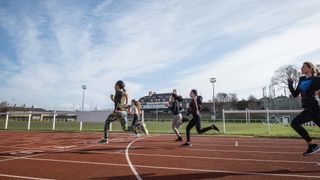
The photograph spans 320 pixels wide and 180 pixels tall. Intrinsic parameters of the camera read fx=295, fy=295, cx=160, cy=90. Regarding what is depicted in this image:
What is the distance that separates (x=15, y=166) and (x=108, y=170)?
92.6 inches

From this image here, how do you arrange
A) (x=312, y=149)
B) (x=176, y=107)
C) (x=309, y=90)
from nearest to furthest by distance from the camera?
(x=309, y=90) → (x=312, y=149) → (x=176, y=107)

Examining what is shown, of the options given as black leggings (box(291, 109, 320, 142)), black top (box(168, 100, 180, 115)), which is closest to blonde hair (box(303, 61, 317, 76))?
black leggings (box(291, 109, 320, 142))

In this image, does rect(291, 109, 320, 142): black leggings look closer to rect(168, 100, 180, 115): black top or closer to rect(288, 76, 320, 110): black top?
rect(288, 76, 320, 110): black top

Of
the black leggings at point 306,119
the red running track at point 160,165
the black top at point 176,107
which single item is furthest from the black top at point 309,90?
the black top at point 176,107

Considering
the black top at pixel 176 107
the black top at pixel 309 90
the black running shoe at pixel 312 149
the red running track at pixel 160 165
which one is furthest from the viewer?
the black top at pixel 176 107

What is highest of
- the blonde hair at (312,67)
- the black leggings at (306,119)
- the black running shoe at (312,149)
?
the blonde hair at (312,67)

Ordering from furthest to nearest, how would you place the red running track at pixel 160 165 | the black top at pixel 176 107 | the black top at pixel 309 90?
the black top at pixel 176 107 → the black top at pixel 309 90 → the red running track at pixel 160 165

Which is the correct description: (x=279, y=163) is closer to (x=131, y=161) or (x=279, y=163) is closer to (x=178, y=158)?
(x=178, y=158)

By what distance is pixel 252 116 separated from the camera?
180 feet

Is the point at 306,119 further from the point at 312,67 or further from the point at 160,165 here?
the point at 160,165

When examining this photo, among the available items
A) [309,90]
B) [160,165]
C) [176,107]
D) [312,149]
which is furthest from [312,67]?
[176,107]

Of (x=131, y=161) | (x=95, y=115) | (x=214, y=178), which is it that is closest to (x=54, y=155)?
(x=131, y=161)

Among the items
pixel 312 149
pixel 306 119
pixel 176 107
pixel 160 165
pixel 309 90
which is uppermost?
pixel 309 90

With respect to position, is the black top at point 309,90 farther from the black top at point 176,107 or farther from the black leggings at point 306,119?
the black top at point 176,107
